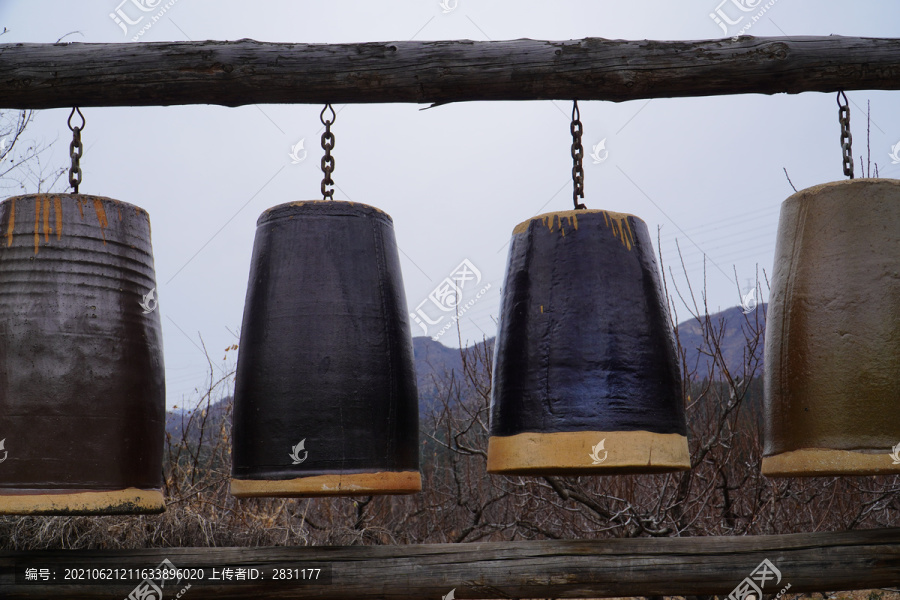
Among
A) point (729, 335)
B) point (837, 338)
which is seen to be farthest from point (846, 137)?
point (729, 335)

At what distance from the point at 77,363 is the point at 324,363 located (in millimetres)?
791

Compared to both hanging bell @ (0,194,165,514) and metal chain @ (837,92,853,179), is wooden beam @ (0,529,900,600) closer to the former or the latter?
hanging bell @ (0,194,165,514)

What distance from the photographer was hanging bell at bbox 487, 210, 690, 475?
248 cm

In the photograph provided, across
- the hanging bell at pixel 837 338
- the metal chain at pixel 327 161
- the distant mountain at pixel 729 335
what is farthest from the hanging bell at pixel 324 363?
the distant mountain at pixel 729 335

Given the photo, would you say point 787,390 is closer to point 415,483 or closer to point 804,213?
point 804,213

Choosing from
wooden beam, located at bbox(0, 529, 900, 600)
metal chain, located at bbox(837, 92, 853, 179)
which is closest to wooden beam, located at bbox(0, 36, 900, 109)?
metal chain, located at bbox(837, 92, 853, 179)

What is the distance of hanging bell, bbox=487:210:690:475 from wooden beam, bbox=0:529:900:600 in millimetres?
388

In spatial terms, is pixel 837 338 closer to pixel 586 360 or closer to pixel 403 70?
pixel 586 360

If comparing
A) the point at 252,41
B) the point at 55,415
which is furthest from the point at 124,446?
the point at 252,41

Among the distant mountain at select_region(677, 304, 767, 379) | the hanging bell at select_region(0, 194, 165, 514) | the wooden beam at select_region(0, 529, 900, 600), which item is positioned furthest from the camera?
the distant mountain at select_region(677, 304, 767, 379)

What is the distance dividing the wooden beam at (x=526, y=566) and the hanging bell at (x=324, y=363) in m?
0.38

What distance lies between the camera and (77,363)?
100 inches

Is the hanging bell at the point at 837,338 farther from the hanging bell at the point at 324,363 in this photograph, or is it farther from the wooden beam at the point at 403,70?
the hanging bell at the point at 324,363

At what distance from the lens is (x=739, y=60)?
2863mm
